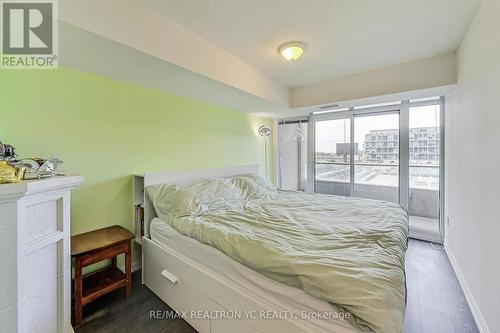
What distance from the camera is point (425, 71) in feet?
8.11

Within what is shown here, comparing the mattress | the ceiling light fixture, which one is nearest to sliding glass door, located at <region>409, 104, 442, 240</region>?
the ceiling light fixture

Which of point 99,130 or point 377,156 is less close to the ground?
point 99,130

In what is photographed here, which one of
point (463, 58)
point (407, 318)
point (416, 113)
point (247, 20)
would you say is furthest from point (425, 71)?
point (407, 318)

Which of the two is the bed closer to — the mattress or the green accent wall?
the mattress

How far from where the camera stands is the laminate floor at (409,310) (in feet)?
5.24

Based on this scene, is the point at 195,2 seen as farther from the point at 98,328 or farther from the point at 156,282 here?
the point at 98,328

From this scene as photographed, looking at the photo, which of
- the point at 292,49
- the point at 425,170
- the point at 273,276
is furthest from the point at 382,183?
the point at 273,276

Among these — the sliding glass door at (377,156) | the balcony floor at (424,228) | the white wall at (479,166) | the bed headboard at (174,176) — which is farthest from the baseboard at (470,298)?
the bed headboard at (174,176)

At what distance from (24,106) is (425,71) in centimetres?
404

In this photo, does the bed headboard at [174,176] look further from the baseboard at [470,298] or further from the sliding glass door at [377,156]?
the baseboard at [470,298]

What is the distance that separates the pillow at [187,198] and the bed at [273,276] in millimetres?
39

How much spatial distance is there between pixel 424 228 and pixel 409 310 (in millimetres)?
2063

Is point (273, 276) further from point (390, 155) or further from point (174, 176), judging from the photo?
point (390, 155)

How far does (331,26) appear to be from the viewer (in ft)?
6.06
